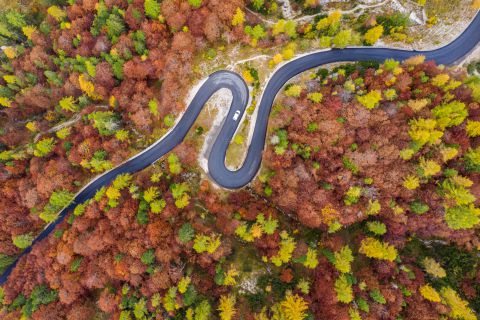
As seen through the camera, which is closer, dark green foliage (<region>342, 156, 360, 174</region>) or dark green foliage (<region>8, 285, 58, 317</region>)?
dark green foliage (<region>342, 156, 360, 174</region>)

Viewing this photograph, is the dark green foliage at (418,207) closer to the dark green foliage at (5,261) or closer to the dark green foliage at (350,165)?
the dark green foliage at (350,165)

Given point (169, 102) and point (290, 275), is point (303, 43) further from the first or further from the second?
point (290, 275)

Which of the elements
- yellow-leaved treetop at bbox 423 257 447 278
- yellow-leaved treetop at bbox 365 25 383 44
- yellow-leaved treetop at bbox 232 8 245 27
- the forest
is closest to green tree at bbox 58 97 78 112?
the forest

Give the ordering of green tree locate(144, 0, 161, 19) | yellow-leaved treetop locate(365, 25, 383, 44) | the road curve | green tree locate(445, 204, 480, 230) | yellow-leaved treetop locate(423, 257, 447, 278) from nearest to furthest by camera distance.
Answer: green tree locate(445, 204, 480, 230), yellow-leaved treetop locate(423, 257, 447, 278), yellow-leaved treetop locate(365, 25, 383, 44), green tree locate(144, 0, 161, 19), the road curve

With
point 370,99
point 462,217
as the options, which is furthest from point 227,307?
point 370,99

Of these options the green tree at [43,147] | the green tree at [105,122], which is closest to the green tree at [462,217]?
the green tree at [105,122]

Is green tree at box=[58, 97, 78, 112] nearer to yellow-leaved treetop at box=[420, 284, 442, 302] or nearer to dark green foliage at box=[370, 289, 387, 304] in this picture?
dark green foliage at box=[370, 289, 387, 304]
